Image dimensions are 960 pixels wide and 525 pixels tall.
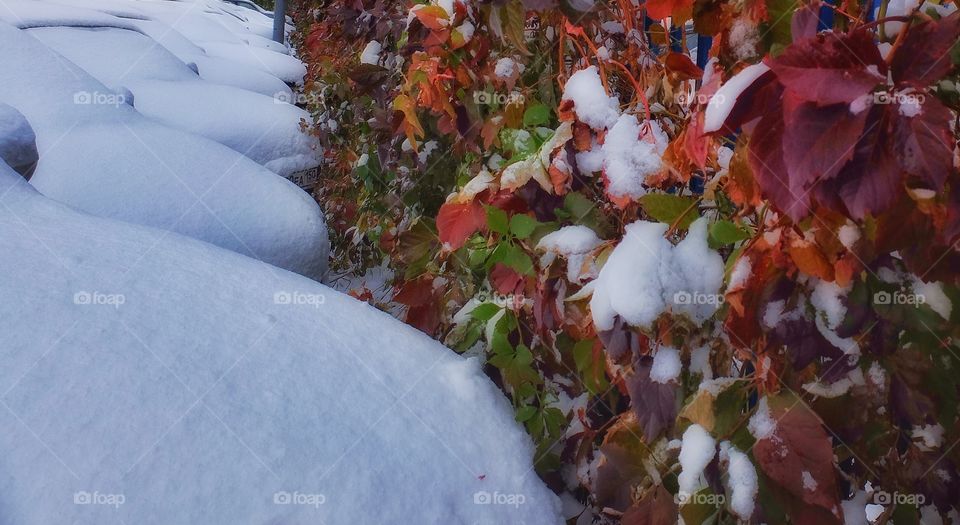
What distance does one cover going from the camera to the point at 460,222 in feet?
4.32

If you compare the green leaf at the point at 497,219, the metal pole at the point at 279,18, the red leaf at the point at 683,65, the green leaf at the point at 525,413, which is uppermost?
the red leaf at the point at 683,65

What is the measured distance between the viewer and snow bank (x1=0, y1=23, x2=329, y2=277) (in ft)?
7.72

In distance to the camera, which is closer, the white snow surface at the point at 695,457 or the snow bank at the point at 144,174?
the white snow surface at the point at 695,457

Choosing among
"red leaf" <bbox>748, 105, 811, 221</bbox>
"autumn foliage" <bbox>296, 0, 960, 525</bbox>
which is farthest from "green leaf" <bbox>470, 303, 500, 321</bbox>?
"red leaf" <bbox>748, 105, 811, 221</bbox>

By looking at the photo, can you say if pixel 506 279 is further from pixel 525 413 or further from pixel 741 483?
pixel 741 483

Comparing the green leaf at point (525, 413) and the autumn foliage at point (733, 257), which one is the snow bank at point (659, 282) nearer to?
the autumn foliage at point (733, 257)

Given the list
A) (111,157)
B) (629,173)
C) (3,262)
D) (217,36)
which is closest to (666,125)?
(629,173)

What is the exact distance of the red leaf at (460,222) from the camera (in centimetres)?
129

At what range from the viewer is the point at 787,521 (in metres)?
0.87

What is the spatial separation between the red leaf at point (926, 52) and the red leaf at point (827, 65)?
0.02 meters

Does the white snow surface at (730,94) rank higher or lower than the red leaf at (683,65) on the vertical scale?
higher

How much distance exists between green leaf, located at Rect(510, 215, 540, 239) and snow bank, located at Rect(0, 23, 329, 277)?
144cm

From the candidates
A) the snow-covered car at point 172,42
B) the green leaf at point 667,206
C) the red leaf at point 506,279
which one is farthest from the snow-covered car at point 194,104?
the green leaf at point 667,206

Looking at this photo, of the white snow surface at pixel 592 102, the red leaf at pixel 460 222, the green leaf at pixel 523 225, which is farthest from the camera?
the red leaf at pixel 460 222
